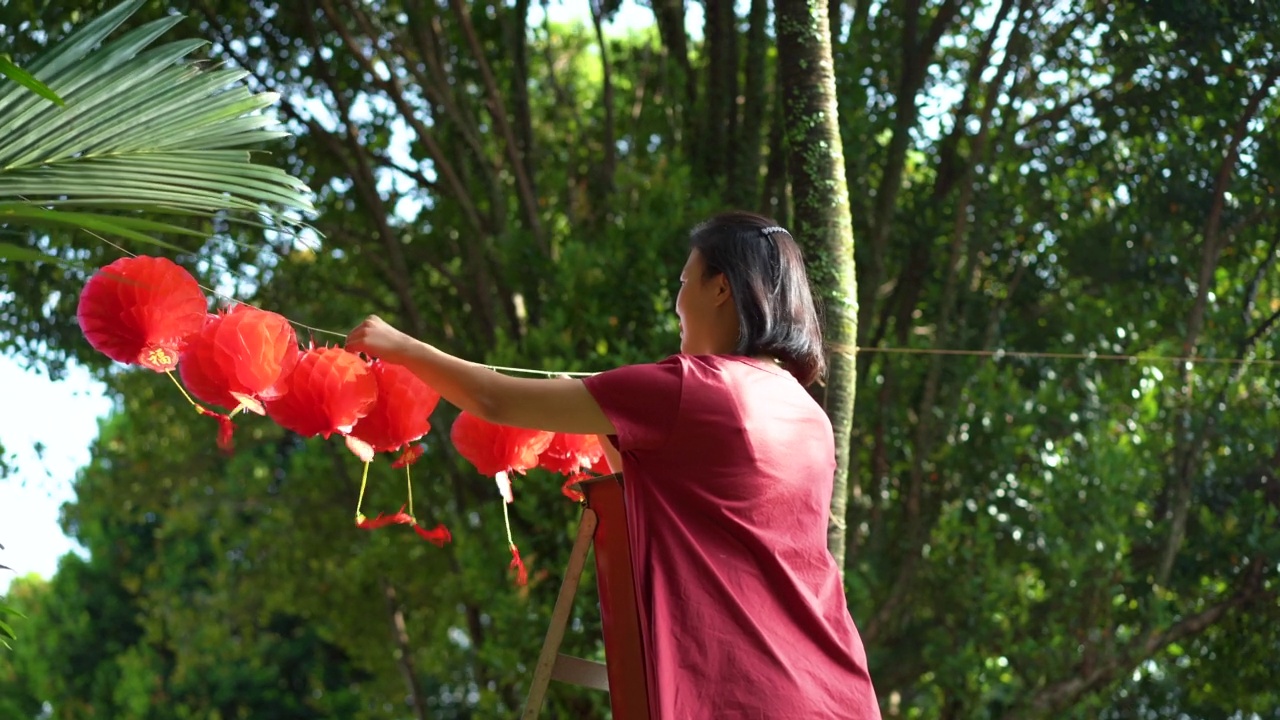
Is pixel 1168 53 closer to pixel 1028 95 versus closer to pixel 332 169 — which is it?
pixel 1028 95

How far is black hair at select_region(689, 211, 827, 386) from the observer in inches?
77.1


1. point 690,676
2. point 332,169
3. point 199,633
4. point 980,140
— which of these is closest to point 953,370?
point 980,140

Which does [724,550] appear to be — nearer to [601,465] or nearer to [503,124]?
[601,465]

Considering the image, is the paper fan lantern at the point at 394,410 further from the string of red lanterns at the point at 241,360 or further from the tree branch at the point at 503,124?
the tree branch at the point at 503,124

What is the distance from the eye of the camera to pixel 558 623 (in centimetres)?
217

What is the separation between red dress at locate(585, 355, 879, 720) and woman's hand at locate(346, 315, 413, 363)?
0.27 m

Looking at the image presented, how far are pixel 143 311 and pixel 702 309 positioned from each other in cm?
85

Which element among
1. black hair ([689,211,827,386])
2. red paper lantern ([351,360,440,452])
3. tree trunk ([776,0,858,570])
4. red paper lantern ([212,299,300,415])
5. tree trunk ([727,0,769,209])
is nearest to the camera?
black hair ([689,211,827,386])

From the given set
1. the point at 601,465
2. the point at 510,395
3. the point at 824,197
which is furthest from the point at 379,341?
the point at 824,197

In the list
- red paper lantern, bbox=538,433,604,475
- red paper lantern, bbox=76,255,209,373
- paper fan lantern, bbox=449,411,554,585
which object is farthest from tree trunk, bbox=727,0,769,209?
red paper lantern, bbox=76,255,209,373

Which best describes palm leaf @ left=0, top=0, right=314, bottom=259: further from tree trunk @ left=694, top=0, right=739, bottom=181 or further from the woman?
tree trunk @ left=694, top=0, right=739, bottom=181

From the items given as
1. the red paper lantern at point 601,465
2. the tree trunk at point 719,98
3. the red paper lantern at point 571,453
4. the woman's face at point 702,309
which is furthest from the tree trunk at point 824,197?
the tree trunk at point 719,98

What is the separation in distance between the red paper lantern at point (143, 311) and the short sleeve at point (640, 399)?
70 centimetres

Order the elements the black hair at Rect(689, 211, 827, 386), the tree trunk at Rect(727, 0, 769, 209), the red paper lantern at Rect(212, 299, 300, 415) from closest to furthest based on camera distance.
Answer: the black hair at Rect(689, 211, 827, 386) < the red paper lantern at Rect(212, 299, 300, 415) < the tree trunk at Rect(727, 0, 769, 209)
